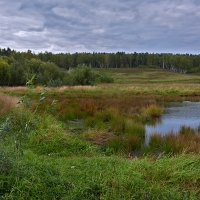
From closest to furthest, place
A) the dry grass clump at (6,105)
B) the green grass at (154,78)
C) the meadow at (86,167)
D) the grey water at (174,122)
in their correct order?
the meadow at (86,167), the grey water at (174,122), the dry grass clump at (6,105), the green grass at (154,78)

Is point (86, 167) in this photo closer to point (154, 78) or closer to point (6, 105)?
point (6, 105)

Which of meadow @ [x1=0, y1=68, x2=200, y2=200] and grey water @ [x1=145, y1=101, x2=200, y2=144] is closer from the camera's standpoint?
meadow @ [x1=0, y1=68, x2=200, y2=200]

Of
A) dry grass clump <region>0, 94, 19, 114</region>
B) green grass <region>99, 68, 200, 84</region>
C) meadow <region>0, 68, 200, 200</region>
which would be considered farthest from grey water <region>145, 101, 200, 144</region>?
green grass <region>99, 68, 200, 84</region>

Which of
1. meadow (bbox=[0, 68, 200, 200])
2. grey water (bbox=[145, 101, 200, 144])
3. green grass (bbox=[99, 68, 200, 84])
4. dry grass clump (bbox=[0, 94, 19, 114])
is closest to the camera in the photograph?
meadow (bbox=[0, 68, 200, 200])

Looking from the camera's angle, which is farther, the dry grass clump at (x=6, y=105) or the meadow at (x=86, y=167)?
the dry grass clump at (x=6, y=105)

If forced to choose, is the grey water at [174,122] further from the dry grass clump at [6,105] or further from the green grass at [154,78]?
the green grass at [154,78]

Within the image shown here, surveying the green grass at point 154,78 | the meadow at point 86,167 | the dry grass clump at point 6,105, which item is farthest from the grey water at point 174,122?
the green grass at point 154,78

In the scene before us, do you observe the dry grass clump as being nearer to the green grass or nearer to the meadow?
the meadow

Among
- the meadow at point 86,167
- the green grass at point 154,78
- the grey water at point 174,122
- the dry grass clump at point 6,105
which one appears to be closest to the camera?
the meadow at point 86,167

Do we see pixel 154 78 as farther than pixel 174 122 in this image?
Yes

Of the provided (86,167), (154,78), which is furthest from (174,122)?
(154,78)

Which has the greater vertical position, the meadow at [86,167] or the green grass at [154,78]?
the meadow at [86,167]

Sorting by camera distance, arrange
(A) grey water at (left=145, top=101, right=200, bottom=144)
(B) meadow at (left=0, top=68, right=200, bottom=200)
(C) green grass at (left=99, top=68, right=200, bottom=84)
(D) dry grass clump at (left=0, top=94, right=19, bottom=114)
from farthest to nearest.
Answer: (C) green grass at (left=99, top=68, right=200, bottom=84)
(D) dry grass clump at (left=0, top=94, right=19, bottom=114)
(A) grey water at (left=145, top=101, right=200, bottom=144)
(B) meadow at (left=0, top=68, right=200, bottom=200)

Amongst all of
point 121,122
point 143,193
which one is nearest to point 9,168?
point 143,193
